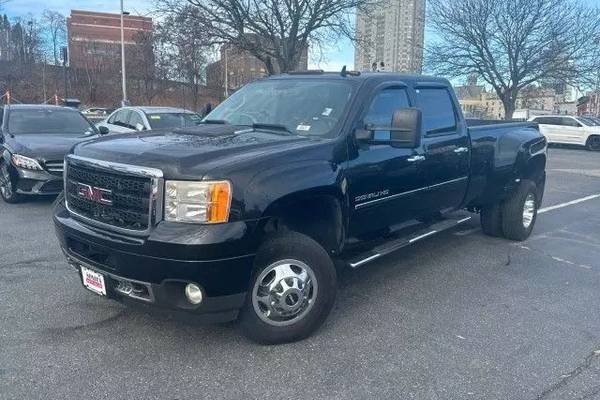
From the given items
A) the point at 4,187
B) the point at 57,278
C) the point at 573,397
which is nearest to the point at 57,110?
the point at 4,187

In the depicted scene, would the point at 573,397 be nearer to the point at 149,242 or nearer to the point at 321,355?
the point at 321,355

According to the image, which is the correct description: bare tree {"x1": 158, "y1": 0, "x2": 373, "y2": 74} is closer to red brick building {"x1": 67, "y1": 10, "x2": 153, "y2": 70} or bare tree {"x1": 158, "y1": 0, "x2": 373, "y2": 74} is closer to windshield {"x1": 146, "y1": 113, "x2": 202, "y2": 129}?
windshield {"x1": 146, "y1": 113, "x2": 202, "y2": 129}

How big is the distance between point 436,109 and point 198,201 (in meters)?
3.10

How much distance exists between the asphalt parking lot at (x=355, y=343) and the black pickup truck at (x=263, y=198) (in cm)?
36

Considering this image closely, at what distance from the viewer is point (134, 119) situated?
12414 mm

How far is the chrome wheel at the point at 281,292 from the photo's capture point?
364cm

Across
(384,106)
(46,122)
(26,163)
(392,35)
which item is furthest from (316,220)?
(392,35)

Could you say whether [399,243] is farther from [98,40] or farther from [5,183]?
[98,40]

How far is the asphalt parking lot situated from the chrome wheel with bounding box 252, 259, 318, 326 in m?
0.23

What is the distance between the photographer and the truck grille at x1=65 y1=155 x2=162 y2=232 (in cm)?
338

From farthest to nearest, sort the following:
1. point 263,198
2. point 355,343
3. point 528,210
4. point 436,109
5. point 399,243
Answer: point 528,210 → point 436,109 → point 399,243 → point 355,343 → point 263,198

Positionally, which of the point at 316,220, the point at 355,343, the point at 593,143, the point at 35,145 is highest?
the point at 35,145

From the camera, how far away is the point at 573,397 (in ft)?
10.5

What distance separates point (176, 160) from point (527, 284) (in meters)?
3.66
